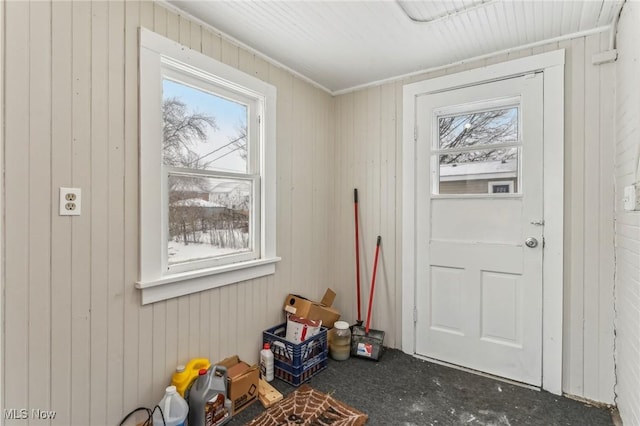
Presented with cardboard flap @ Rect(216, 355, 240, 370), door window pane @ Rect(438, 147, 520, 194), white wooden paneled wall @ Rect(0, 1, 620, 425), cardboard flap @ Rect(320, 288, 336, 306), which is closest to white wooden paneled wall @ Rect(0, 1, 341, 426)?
white wooden paneled wall @ Rect(0, 1, 620, 425)

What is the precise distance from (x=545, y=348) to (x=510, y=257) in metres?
0.62

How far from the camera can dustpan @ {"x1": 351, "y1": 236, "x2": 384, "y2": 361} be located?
8.49 feet

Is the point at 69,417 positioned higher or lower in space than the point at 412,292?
lower

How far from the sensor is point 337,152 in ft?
10.2

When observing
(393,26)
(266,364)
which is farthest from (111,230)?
(393,26)

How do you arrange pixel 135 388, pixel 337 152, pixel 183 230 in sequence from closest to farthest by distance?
pixel 135 388, pixel 183 230, pixel 337 152

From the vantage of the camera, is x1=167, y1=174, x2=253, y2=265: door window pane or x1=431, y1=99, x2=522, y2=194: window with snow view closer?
x1=167, y1=174, x2=253, y2=265: door window pane

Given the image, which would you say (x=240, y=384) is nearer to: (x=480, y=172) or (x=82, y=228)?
(x=82, y=228)

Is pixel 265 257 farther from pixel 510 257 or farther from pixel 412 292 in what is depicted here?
pixel 510 257

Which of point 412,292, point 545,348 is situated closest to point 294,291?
point 412,292
